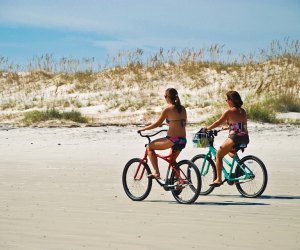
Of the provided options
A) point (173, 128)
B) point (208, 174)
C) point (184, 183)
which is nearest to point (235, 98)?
point (173, 128)

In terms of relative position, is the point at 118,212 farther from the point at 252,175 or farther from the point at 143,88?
the point at 143,88

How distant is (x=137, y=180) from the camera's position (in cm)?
1016

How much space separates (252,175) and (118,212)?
2.17 m

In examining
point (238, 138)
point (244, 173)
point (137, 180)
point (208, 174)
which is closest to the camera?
point (238, 138)

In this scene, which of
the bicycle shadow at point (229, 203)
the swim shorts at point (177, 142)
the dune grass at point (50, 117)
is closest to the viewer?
the bicycle shadow at point (229, 203)

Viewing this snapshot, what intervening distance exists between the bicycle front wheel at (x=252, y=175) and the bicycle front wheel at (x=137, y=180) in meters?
1.28

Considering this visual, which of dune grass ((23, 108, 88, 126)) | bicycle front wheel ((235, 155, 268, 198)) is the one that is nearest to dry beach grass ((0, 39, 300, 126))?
dune grass ((23, 108, 88, 126))

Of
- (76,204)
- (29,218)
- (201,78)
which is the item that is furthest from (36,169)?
(201,78)

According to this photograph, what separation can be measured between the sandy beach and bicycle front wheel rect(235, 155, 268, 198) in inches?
6.0

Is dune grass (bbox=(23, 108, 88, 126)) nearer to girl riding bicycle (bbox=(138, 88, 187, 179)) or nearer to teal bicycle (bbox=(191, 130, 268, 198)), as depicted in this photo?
teal bicycle (bbox=(191, 130, 268, 198))

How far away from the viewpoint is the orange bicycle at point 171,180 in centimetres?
943

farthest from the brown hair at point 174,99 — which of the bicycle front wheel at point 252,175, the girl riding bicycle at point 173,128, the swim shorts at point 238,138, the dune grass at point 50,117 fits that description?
the dune grass at point 50,117

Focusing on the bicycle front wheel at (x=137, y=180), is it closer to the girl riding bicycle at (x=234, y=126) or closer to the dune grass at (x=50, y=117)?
the girl riding bicycle at (x=234, y=126)

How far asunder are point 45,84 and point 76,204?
26693 millimetres
